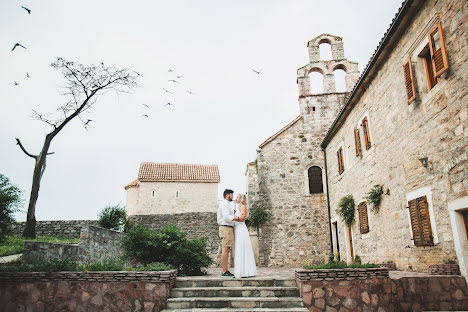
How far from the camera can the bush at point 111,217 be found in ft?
49.1

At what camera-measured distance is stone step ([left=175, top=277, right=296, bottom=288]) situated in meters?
6.50

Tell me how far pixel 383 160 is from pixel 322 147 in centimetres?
670

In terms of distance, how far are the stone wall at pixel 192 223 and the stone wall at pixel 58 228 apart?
2731 millimetres

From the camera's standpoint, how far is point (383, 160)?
8742mm

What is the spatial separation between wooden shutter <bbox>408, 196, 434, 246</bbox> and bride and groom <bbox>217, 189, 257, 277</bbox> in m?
3.62

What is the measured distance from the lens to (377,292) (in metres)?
5.55

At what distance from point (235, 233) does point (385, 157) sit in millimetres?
4649

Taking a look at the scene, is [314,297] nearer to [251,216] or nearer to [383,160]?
[383,160]

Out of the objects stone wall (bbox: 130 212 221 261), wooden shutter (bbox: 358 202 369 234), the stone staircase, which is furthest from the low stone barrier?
stone wall (bbox: 130 212 221 261)

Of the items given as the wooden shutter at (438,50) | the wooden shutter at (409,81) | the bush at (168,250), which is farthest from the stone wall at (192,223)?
the wooden shutter at (438,50)

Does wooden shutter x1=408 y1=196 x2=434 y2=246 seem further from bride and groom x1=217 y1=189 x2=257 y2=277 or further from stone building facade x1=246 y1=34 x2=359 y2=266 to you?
stone building facade x1=246 y1=34 x2=359 y2=266

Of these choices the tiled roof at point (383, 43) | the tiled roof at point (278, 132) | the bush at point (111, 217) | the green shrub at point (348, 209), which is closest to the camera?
the tiled roof at point (383, 43)

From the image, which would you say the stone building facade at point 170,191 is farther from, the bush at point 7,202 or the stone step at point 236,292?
the stone step at point 236,292

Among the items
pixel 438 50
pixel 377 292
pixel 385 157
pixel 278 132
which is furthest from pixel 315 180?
pixel 377 292
